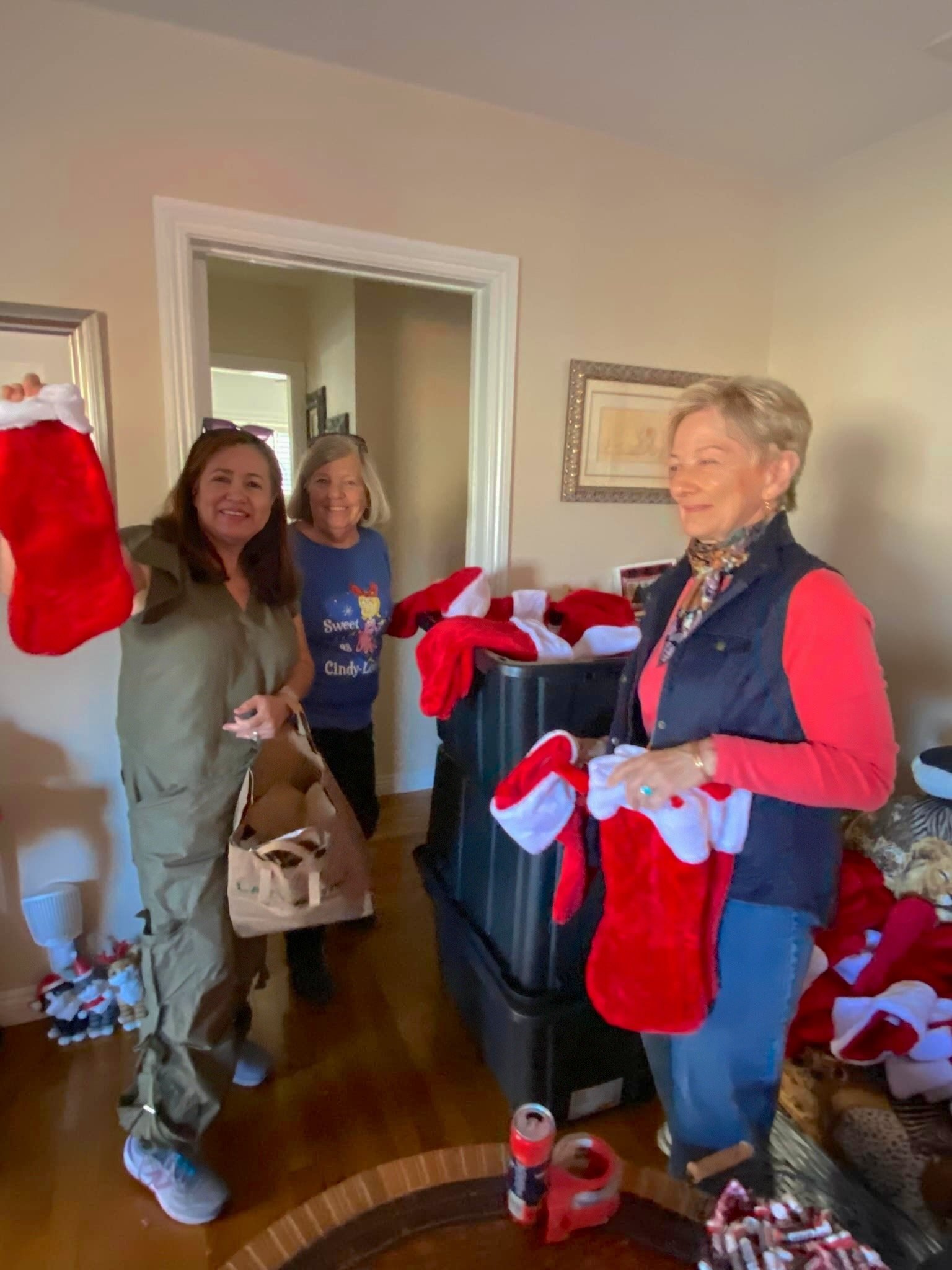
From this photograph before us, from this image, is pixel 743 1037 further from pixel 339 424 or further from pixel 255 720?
pixel 339 424

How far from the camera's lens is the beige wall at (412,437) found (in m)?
2.88

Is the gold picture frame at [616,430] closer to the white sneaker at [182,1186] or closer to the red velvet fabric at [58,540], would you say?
the red velvet fabric at [58,540]

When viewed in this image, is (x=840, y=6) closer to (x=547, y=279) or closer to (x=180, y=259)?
(x=547, y=279)

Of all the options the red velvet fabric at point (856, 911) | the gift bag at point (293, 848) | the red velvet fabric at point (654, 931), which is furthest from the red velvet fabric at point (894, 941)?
the gift bag at point (293, 848)

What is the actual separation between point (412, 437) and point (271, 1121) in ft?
7.55

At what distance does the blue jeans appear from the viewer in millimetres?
1013

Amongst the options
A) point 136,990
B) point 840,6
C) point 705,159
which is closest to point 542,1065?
point 136,990

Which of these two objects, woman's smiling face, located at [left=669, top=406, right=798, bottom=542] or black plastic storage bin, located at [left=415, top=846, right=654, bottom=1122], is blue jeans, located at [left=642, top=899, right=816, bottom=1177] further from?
woman's smiling face, located at [left=669, top=406, right=798, bottom=542]

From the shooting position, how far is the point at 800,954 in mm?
1016

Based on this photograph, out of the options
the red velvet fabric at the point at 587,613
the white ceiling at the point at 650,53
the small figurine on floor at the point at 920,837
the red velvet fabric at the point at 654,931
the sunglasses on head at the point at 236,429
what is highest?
the white ceiling at the point at 650,53

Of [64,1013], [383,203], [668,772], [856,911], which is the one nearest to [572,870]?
[668,772]

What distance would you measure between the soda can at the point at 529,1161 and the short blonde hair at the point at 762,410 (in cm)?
87

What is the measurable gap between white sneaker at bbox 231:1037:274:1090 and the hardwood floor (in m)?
0.02

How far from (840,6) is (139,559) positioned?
5.57 feet
